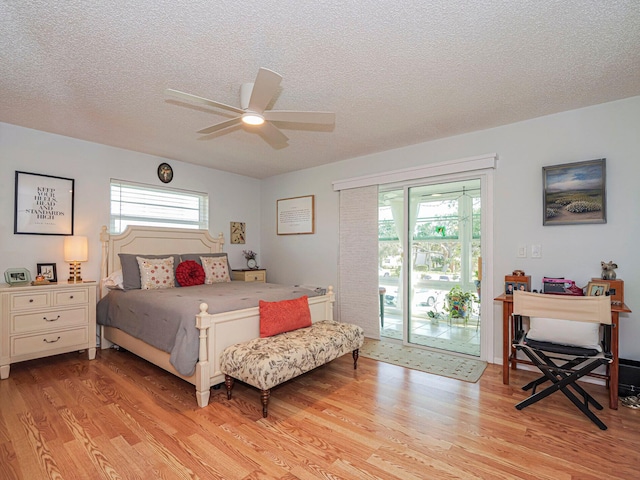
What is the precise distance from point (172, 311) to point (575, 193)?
3.70 m

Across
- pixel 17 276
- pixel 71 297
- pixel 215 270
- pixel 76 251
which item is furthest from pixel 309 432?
pixel 17 276

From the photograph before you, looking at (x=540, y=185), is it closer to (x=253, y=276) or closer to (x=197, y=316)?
(x=197, y=316)

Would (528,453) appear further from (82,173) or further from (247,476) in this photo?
(82,173)

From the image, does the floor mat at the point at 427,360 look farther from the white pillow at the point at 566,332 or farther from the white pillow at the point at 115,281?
the white pillow at the point at 115,281

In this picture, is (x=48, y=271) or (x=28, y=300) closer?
(x=28, y=300)

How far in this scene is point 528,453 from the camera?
1.94 meters

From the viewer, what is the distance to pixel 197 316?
8.28 ft

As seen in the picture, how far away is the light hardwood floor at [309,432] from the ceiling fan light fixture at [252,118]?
83.9 inches

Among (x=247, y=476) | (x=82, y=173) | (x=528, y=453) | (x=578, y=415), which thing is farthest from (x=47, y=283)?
(x=578, y=415)

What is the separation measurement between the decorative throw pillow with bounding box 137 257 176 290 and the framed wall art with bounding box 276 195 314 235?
1.92 m

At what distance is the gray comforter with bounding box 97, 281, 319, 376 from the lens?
2561mm

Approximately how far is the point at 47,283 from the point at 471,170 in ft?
15.0

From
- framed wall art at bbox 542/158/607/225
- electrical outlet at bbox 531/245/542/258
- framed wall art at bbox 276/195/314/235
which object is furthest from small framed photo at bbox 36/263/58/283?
framed wall art at bbox 542/158/607/225

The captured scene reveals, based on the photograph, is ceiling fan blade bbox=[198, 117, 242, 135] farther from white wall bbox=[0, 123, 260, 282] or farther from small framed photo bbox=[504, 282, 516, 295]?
small framed photo bbox=[504, 282, 516, 295]
